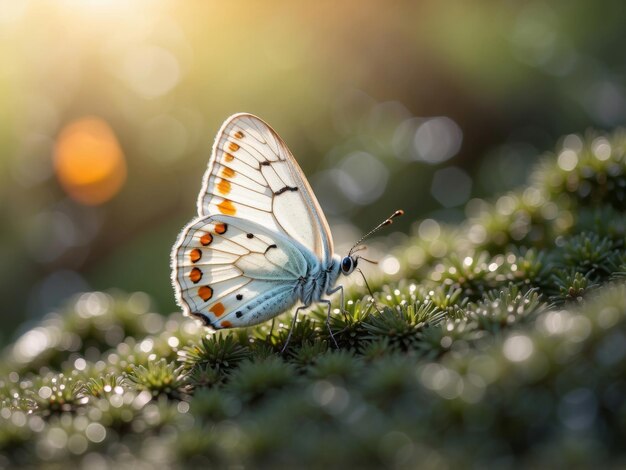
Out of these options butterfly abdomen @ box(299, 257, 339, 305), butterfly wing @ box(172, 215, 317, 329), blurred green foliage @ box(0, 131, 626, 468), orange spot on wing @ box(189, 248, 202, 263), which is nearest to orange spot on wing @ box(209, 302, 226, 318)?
butterfly wing @ box(172, 215, 317, 329)

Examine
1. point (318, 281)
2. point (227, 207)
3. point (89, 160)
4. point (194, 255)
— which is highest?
point (89, 160)

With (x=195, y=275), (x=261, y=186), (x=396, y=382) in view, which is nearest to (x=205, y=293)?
(x=195, y=275)

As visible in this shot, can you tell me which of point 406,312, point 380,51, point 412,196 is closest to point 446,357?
point 406,312

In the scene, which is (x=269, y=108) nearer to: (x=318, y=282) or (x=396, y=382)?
(x=318, y=282)

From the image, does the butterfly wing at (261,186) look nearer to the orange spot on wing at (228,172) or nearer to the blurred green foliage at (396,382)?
the orange spot on wing at (228,172)

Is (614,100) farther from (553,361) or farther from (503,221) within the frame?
(553,361)

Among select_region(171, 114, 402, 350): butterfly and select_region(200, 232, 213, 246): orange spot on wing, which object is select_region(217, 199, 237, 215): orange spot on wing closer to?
select_region(171, 114, 402, 350): butterfly
